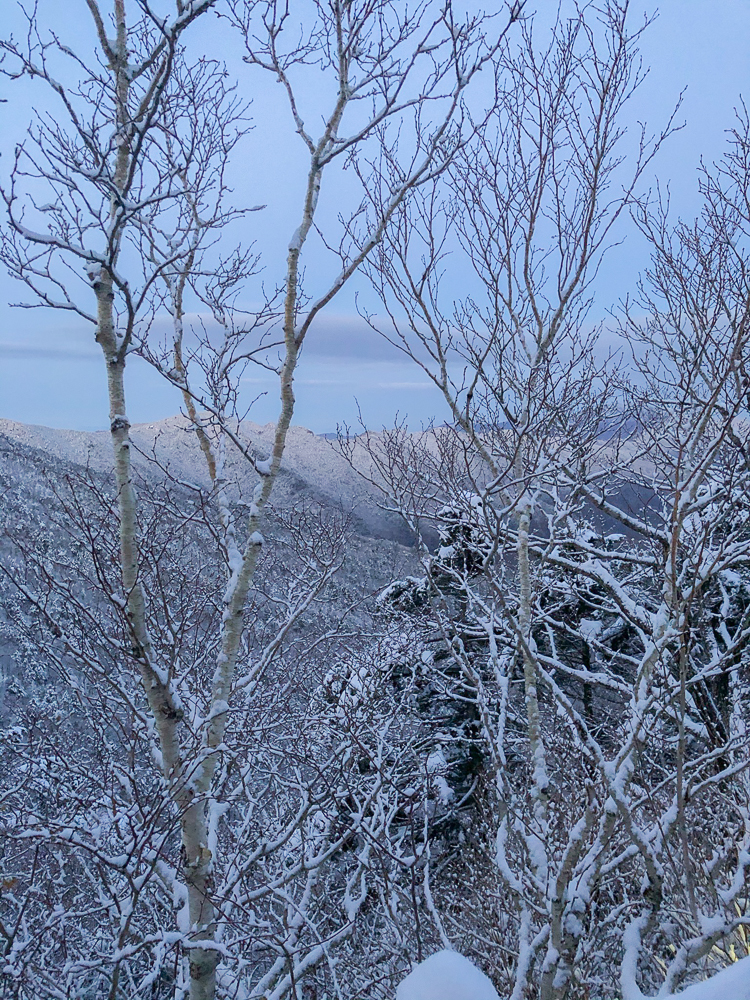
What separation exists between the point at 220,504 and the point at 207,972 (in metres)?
3.69

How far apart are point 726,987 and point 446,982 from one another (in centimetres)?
54

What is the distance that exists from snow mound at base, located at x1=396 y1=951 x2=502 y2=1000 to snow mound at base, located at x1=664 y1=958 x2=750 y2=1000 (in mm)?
397

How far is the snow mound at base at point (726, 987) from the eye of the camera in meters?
1.09

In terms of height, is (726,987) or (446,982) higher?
(726,987)

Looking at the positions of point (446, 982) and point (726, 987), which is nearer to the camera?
point (726, 987)

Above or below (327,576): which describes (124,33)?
above

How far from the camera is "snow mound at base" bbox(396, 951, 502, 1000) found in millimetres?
1307

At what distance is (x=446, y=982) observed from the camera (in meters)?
1.31

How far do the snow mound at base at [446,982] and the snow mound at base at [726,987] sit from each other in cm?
40

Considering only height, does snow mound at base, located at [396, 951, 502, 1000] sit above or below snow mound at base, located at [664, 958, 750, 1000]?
below

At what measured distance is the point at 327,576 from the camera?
682 cm

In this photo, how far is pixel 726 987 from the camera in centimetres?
110

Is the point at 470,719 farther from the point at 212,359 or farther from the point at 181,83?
the point at 181,83

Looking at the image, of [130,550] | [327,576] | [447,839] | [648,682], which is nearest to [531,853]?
[648,682]
